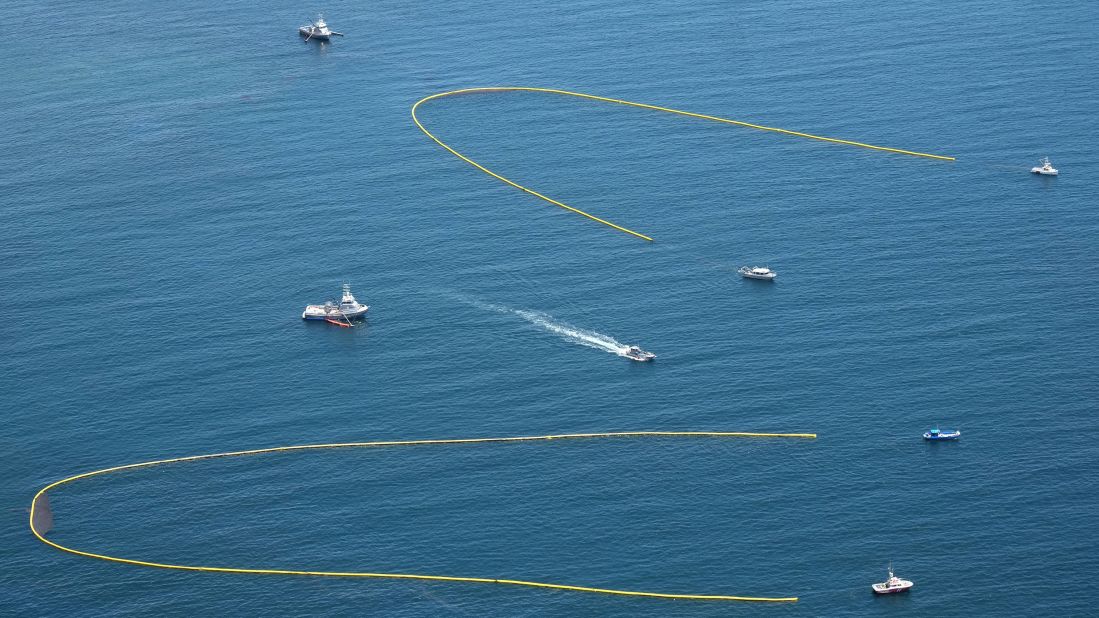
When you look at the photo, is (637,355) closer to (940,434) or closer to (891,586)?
(940,434)

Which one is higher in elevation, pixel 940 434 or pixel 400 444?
pixel 400 444

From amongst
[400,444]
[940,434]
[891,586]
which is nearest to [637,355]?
[400,444]

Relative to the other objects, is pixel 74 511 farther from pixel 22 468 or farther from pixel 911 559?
pixel 911 559

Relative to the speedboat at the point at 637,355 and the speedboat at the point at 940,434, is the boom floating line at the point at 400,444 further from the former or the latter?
the speedboat at the point at 637,355

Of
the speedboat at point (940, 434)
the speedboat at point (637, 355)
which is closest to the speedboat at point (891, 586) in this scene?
the speedboat at point (940, 434)

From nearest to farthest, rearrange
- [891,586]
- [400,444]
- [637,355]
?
1. [891,586]
2. [400,444]
3. [637,355]

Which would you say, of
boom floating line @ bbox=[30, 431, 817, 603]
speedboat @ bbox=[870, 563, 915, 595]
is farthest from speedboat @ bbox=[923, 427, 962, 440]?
speedboat @ bbox=[870, 563, 915, 595]
